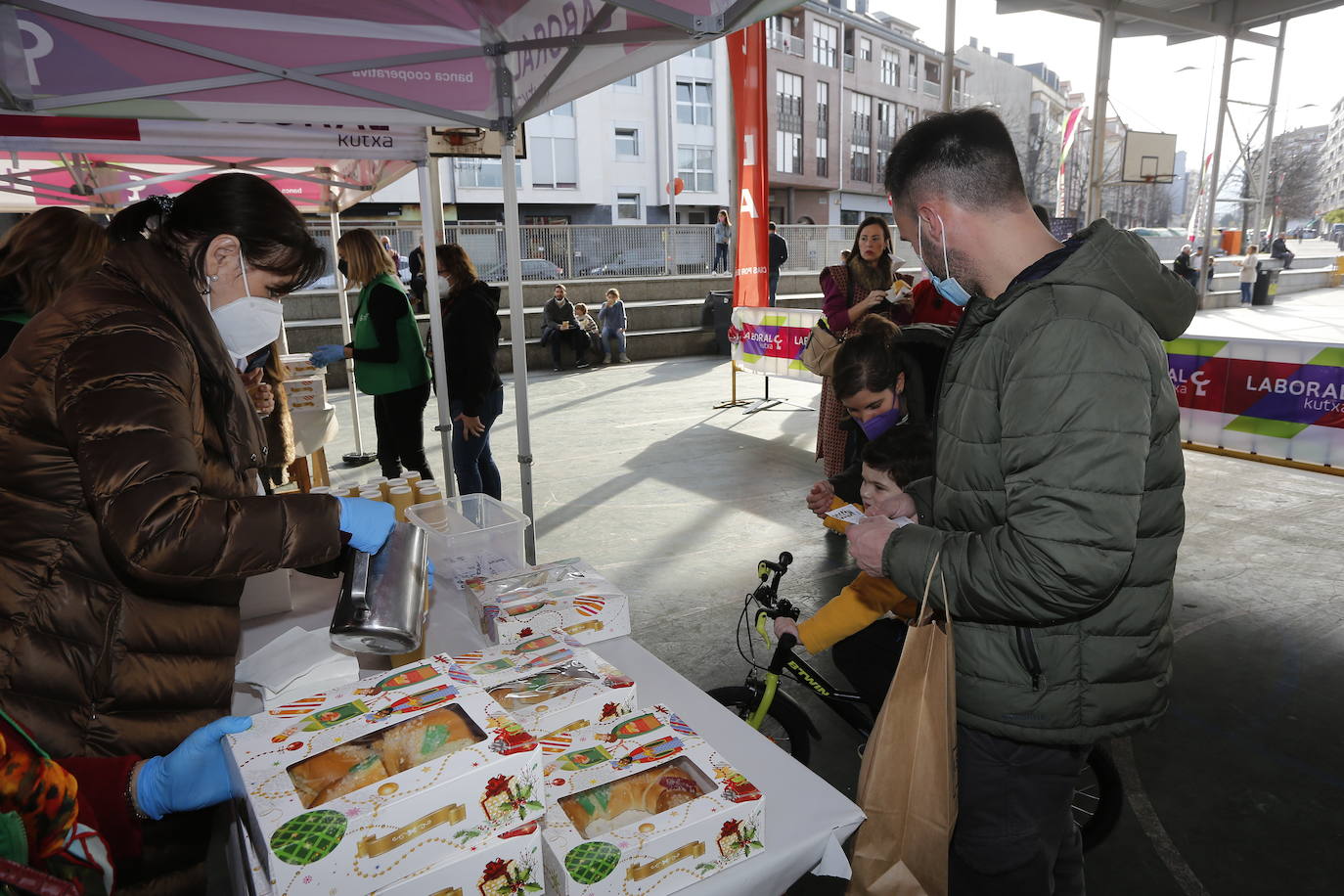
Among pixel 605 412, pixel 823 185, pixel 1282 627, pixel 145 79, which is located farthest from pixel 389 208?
pixel 1282 627

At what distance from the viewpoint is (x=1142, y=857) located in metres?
2.41

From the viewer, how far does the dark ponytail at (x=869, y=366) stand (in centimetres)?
299

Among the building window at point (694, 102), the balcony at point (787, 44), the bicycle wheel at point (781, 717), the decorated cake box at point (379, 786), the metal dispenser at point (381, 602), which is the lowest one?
the bicycle wheel at point (781, 717)

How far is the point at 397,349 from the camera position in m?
4.86

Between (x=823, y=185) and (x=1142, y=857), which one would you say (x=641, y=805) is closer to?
(x=1142, y=857)

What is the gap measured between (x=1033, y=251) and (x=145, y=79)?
3487 mm

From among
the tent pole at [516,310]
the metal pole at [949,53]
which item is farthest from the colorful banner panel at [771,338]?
the tent pole at [516,310]

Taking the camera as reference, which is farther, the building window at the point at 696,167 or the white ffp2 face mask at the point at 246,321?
the building window at the point at 696,167

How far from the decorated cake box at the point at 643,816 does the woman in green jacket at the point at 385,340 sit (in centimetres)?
405

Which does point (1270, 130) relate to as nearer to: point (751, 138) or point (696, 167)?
point (751, 138)

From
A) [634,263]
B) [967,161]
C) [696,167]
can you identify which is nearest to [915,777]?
[967,161]

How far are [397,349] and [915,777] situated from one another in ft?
14.0

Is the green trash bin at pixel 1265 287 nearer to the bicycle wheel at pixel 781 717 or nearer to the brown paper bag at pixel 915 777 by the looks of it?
the bicycle wheel at pixel 781 717

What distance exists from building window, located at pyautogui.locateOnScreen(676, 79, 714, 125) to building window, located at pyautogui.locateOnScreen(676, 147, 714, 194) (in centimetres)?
110
